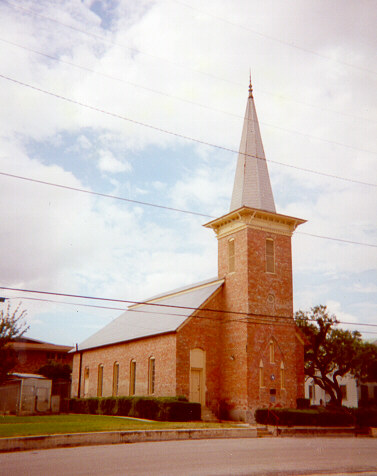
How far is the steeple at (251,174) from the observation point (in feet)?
119

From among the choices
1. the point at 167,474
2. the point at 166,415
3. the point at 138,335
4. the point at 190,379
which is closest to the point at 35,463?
the point at 167,474

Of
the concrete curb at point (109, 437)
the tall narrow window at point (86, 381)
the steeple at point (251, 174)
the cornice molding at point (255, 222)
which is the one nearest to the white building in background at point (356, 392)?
the tall narrow window at point (86, 381)

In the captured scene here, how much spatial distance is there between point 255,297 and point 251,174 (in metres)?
8.82

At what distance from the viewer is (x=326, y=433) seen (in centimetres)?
2789

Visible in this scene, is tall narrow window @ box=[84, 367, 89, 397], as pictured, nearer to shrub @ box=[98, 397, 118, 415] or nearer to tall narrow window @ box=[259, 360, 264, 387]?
shrub @ box=[98, 397, 118, 415]

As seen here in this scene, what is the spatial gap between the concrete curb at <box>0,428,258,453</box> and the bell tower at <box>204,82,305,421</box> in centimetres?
899

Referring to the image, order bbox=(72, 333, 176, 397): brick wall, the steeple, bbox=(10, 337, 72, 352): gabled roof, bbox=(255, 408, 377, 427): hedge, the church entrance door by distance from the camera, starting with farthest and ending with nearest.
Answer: bbox=(10, 337, 72, 352): gabled roof → the steeple → bbox=(72, 333, 176, 397): brick wall → the church entrance door → bbox=(255, 408, 377, 427): hedge

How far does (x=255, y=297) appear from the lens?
113 ft

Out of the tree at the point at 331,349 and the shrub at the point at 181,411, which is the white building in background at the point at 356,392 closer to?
the tree at the point at 331,349

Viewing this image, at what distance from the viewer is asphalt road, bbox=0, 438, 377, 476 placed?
13.0 metres

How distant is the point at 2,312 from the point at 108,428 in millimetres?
8541

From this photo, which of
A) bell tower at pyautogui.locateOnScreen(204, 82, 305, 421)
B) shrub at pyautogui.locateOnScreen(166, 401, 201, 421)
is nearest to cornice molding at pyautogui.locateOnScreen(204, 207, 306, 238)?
bell tower at pyautogui.locateOnScreen(204, 82, 305, 421)

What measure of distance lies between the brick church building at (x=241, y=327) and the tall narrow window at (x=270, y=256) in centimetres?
7

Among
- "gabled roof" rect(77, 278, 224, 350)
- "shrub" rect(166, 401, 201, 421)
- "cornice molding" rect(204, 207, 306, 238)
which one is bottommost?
"shrub" rect(166, 401, 201, 421)
